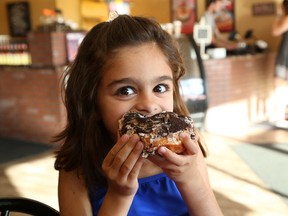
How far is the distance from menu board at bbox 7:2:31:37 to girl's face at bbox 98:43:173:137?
960cm

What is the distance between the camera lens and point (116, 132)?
1.07 m

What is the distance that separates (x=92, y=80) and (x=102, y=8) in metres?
9.51

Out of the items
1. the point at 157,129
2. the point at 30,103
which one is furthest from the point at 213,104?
the point at 157,129

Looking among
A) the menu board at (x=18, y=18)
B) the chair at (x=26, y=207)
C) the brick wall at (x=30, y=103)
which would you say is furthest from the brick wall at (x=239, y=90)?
the menu board at (x=18, y=18)

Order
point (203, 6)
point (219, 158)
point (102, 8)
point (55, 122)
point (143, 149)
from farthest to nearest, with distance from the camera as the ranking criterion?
point (102, 8) → point (203, 6) → point (55, 122) → point (219, 158) → point (143, 149)

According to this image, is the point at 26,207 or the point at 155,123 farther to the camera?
the point at 26,207

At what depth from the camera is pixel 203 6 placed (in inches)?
292

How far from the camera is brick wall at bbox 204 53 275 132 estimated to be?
18.2ft

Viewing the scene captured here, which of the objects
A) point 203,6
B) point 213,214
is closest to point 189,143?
point 213,214

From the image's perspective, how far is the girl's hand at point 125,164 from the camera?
0.84 metres

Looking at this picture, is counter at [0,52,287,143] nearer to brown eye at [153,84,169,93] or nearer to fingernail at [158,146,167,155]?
brown eye at [153,84,169,93]

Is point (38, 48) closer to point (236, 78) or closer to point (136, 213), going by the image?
point (236, 78)

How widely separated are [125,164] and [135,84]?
0.77ft

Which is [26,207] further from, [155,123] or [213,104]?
[213,104]
